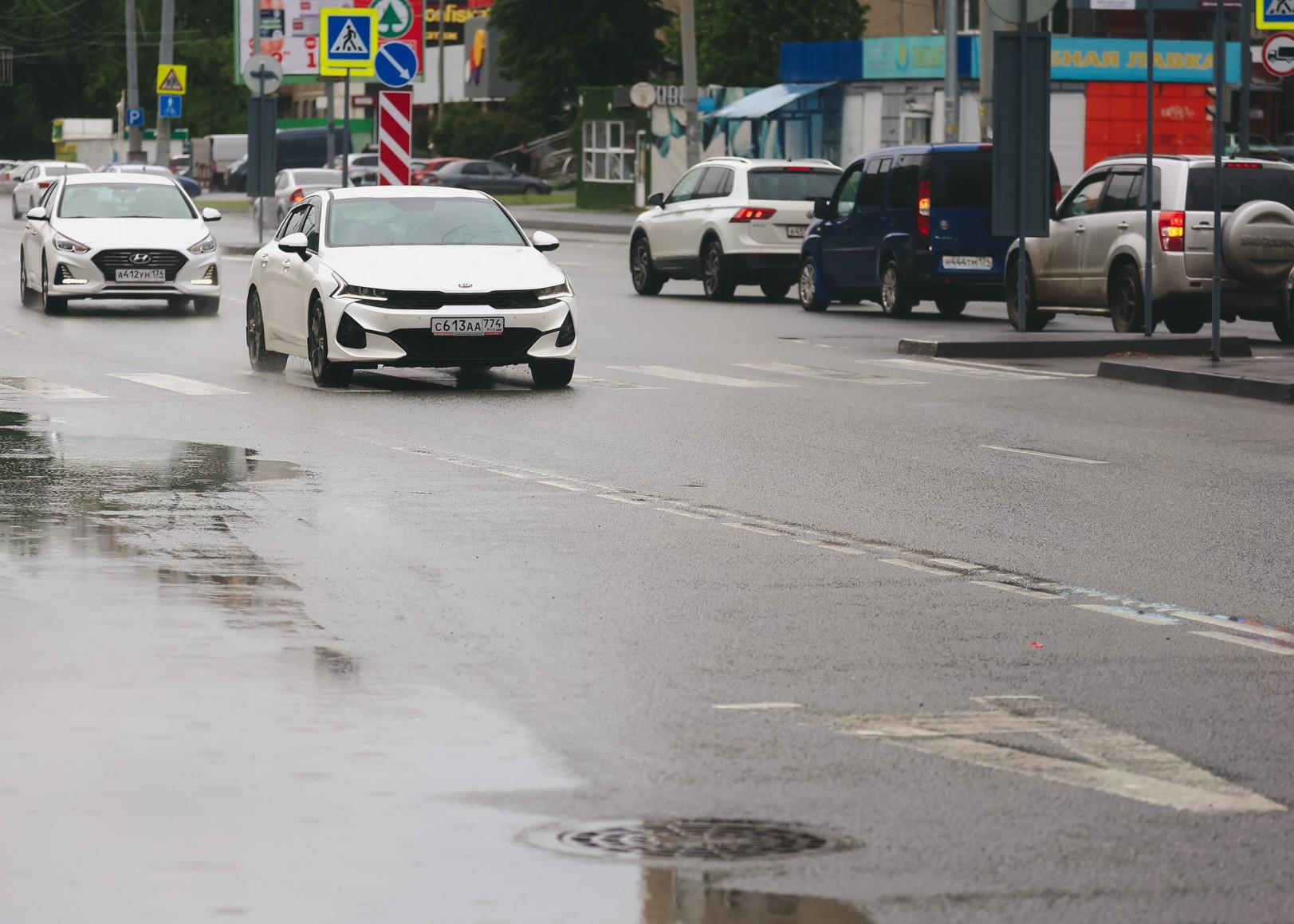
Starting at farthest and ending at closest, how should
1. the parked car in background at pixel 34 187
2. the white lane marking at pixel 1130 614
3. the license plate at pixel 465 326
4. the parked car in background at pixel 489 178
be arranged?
the parked car in background at pixel 489 178 → the parked car in background at pixel 34 187 → the license plate at pixel 465 326 → the white lane marking at pixel 1130 614

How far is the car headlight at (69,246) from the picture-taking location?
2802cm

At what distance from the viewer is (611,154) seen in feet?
236

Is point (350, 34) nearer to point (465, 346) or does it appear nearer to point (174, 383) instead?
point (174, 383)

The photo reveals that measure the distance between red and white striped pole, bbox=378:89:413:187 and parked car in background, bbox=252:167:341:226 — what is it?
22.8 metres

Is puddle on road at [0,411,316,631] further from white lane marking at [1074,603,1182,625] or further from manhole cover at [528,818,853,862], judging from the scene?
manhole cover at [528,818,853,862]

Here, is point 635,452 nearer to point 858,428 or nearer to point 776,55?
point 858,428

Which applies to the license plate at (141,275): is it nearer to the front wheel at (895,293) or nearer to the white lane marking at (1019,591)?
the front wheel at (895,293)

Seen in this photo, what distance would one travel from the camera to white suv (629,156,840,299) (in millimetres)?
31500

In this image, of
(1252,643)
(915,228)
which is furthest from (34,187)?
(1252,643)

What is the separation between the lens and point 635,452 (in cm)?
1458

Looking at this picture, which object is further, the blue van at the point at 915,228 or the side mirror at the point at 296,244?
the blue van at the point at 915,228

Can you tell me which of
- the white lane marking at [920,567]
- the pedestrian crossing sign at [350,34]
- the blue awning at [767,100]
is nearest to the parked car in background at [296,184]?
the blue awning at [767,100]

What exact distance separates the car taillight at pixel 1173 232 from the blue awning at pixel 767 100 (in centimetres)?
4375

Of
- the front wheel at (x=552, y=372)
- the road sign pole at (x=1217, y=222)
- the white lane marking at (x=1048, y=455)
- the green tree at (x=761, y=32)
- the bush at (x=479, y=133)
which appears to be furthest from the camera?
the bush at (x=479, y=133)
